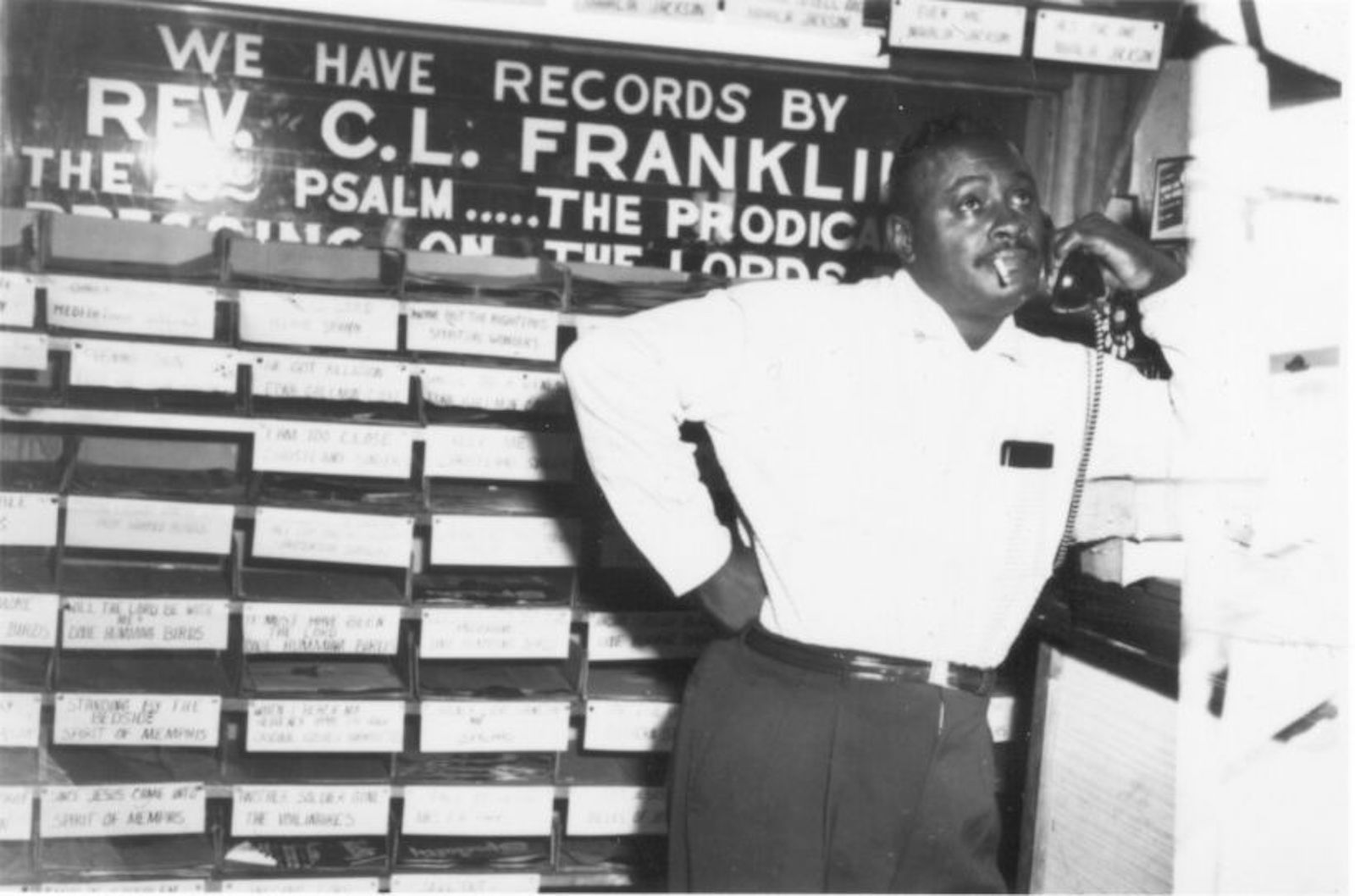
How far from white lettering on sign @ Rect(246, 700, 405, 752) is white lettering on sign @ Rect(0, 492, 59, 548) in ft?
1.90

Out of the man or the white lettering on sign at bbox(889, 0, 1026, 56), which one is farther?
the white lettering on sign at bbox(889, 0, 1026, 56)

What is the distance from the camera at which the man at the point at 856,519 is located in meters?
1.78

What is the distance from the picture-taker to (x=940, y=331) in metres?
1.90

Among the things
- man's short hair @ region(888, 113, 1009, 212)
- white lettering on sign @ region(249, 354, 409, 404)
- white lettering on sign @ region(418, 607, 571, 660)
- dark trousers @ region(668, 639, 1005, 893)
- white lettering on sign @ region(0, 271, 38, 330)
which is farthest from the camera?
white lettering on sign @ region(418, 607, 571, 660)

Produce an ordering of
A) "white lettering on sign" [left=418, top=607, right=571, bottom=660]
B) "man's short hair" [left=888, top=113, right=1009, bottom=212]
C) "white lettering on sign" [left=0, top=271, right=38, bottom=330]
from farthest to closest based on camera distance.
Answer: "white lettering on sign" [left=418, top=607, right=571, bottom=660], "white lettering on sign" [left=0, top=271, right=38, bottom=330], "man's short hair" [left=888, top=113, right=1009, bottom=212]

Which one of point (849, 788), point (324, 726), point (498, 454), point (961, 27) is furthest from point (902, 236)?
point (324, 726)

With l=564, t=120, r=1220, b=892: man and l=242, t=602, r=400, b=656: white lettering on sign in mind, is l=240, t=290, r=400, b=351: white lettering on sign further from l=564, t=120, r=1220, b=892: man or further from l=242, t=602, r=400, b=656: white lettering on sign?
l=564, t=120, r=1220, b=892: man

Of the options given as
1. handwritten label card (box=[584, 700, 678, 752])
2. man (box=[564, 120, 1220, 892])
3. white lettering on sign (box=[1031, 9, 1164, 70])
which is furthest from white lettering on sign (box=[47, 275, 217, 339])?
white lettering on sign (box=[1031, 9, 1164, 70])

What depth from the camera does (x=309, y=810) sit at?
2656 mm

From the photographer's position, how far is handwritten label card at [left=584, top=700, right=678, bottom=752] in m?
2.76

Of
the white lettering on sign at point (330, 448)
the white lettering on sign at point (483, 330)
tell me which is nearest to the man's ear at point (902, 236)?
the white lettering on sign at point (483, 330)

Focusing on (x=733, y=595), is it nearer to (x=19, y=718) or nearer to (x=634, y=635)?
(x=634, y=635)

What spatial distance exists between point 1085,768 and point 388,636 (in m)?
1.53

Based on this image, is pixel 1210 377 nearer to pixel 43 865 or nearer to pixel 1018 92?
pixel 1018 92
